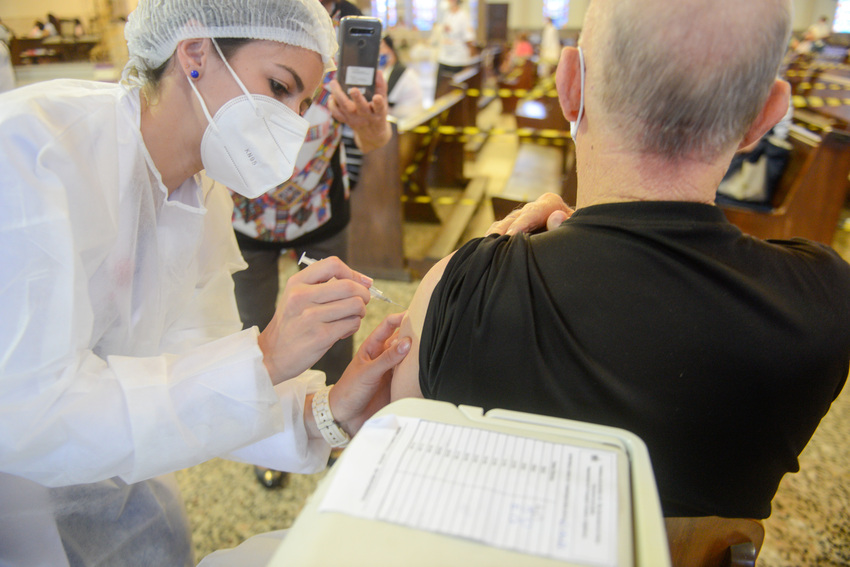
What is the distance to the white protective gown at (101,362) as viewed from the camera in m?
0.84

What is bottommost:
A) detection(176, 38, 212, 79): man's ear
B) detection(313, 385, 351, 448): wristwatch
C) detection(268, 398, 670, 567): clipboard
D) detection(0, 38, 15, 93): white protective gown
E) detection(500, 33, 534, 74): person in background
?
detection(500, 33, 534, 74): person in background

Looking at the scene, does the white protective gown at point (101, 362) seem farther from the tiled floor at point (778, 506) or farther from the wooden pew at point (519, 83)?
the wooden pew at point (519, 83)

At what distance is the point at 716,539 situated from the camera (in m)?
0.87

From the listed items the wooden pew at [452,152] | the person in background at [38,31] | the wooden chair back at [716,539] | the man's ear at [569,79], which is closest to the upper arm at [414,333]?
the man's ear at [569,79]

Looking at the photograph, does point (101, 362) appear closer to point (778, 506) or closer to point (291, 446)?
point (291, 446)

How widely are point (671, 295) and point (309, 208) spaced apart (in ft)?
5.05

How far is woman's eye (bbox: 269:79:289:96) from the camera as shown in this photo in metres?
1.23

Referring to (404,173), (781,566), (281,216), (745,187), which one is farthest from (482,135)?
(781,566)

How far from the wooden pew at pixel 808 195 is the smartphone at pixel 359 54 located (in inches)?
92.8

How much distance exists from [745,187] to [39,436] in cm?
390

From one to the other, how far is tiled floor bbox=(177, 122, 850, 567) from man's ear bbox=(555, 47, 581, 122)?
1.65 m

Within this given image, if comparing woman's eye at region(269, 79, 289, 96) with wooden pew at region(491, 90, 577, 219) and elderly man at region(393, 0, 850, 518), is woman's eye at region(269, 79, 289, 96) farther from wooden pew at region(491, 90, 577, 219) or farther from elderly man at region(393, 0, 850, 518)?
wooden pew at region(491, 90, 577, 219)

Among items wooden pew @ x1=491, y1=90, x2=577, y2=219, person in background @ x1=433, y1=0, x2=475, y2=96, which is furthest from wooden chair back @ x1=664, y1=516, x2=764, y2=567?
person in background @ x1=433, y1=0, x2=475, y2=96

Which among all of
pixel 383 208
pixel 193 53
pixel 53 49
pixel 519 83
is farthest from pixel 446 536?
pixel 53 49
